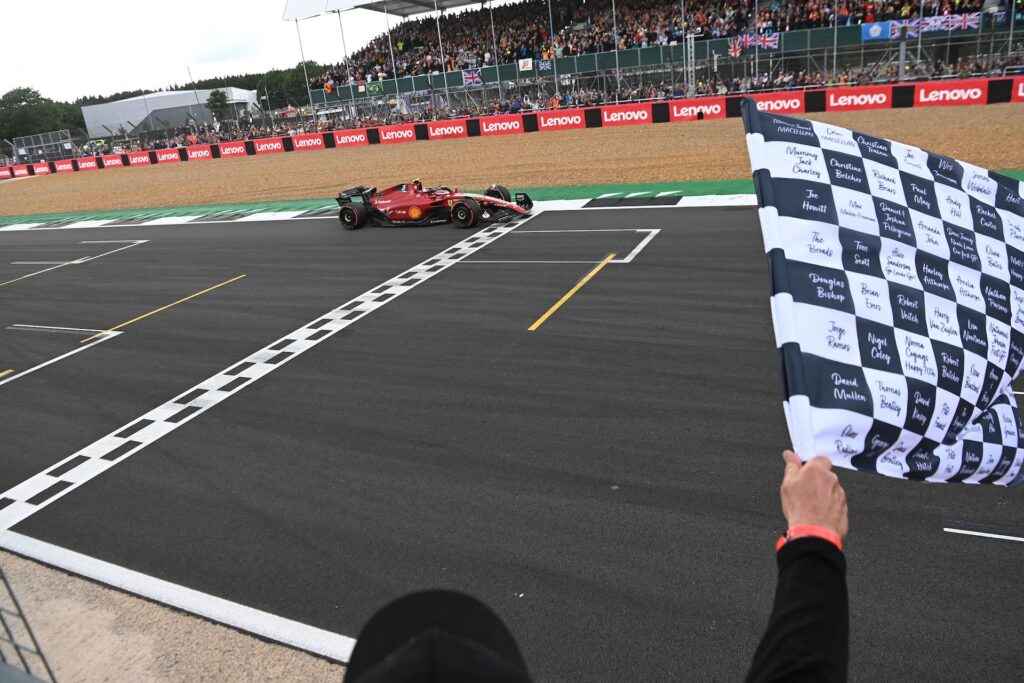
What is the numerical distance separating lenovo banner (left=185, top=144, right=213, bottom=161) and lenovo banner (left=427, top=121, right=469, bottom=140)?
52.8 feet

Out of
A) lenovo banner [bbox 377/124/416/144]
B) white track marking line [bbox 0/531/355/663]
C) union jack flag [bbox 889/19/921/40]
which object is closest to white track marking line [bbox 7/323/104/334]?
white track marking line [bbox 0/531/355/663]

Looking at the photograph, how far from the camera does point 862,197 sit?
2629mm

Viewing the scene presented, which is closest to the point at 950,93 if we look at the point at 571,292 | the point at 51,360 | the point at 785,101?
the point at 785,101

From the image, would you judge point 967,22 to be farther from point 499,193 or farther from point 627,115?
point 499,193

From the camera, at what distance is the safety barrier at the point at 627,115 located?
28922 millimetres

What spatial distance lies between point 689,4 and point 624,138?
17.4 m

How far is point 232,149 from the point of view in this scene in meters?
45.0

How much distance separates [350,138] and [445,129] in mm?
6153

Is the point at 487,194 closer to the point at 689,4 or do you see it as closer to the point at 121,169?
the point at 689,4

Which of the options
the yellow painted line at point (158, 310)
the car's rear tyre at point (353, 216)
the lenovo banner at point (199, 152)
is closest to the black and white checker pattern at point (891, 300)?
the yellow painted line at point (158, 310)

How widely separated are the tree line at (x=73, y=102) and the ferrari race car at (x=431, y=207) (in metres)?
80.1

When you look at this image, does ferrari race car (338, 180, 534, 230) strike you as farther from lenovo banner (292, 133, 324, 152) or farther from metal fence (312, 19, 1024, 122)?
lenovo banner (292, 133, 324, 152)

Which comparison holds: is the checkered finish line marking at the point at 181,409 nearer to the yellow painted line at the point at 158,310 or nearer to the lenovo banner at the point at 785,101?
the yellow painted line at the point at 158,310

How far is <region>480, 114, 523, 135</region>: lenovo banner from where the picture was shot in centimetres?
3631
